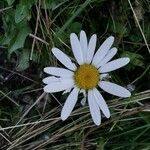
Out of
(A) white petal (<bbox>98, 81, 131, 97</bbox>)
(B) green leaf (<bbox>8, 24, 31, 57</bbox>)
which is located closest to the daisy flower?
(A) white petal (<bbox>98, 81, 131, 97</bbox>)

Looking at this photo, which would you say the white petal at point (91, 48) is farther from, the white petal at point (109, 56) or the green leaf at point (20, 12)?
the green leaf at point (20, 12)

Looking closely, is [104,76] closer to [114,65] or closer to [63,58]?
[114,65]

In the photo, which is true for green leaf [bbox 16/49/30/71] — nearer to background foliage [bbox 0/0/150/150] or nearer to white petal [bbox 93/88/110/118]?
background foliage [bbox 0/0/150/150]

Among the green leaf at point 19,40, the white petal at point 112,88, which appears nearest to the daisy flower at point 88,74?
the white petal at point 112,88

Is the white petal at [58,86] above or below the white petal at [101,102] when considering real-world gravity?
above

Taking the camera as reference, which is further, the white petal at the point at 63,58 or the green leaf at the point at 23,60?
the green leaf at the point at 23,60

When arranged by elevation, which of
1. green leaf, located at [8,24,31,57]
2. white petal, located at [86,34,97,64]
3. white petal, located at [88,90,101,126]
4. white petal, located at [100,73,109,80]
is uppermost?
green leaf, located at [8,24,31,57]
